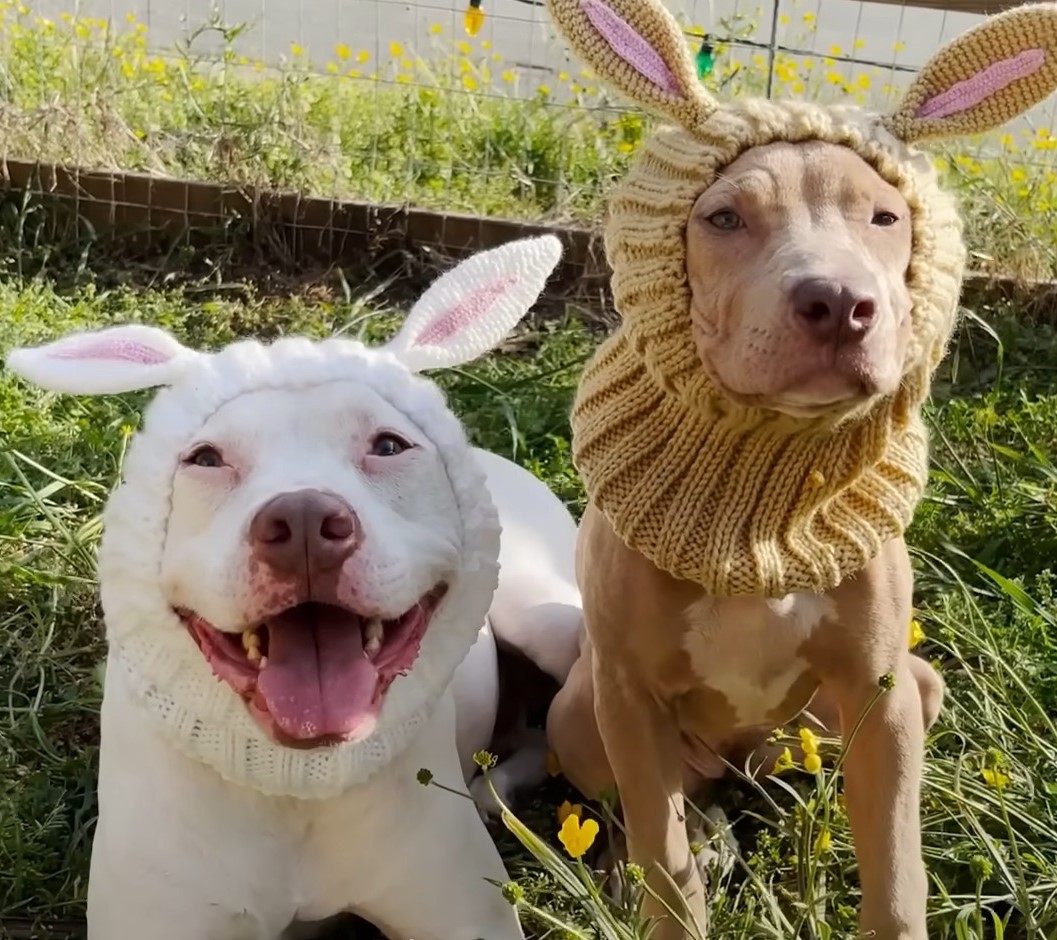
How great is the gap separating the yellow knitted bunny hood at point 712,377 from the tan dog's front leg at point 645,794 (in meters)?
0.25

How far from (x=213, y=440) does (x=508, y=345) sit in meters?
2.51

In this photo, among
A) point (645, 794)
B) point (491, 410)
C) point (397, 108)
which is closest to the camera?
point (645, 794)

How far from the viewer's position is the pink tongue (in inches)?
63.2

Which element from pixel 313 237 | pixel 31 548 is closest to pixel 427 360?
pixel 31 548

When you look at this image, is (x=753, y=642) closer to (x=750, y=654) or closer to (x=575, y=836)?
(x=750, y=654)

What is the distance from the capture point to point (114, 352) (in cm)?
189

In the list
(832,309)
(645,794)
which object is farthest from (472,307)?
(645,794)

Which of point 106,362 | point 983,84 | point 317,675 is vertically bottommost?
point 317,675

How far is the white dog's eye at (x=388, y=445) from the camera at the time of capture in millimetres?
1761

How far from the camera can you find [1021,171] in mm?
4461

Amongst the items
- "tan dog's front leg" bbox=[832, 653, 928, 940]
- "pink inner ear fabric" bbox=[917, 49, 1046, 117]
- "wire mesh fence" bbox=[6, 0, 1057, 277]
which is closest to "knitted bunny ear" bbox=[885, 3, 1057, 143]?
"pink inner ear fabric" bbox=[917, 49, 1046, 117]

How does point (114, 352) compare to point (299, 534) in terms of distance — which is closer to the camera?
point (299, 534)

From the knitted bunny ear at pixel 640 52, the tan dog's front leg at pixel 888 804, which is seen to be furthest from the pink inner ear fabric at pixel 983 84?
the tan dog's front leg at pixel 888 804

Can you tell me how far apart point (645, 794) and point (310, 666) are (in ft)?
2.02
